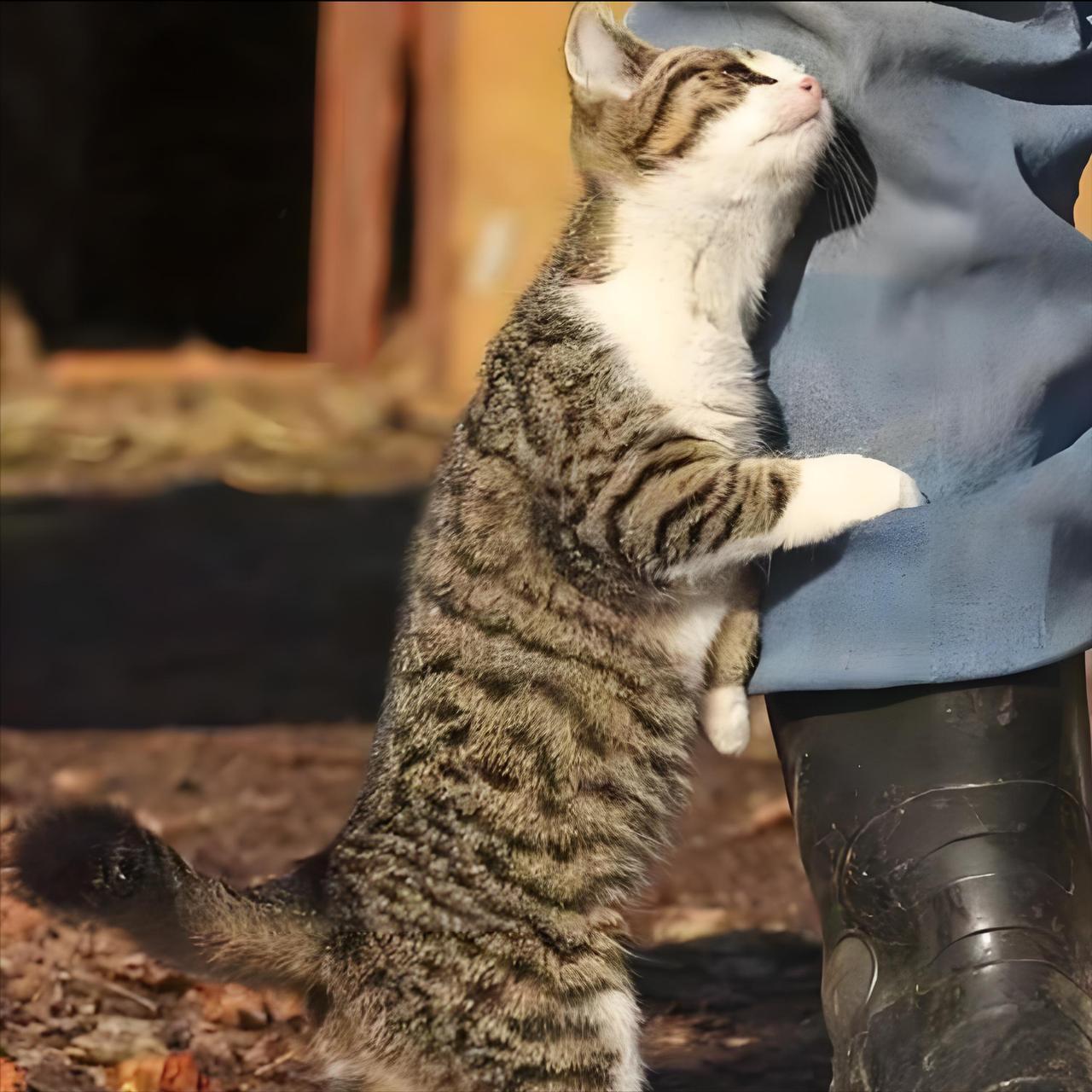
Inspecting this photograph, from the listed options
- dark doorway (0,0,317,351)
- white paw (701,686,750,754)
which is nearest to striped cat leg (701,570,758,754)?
white paw (701,686,750,754)

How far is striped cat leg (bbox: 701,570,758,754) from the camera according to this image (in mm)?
2225

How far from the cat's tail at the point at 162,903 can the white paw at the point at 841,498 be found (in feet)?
2.83

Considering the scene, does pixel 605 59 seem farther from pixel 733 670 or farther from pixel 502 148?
pixel 502 148

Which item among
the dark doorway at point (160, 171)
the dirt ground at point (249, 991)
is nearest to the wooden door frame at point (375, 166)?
the dark doorway at point (160, 171)

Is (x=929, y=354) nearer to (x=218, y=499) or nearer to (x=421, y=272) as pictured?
(x=218, y=499)

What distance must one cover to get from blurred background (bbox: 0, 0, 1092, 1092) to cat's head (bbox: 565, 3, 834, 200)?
215 mm

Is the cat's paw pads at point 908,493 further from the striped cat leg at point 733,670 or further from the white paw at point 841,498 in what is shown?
the striped cat leg at point 733,670

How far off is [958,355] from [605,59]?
31.0 inches

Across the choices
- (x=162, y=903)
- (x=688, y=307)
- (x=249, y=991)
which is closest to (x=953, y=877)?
(x=688, y=307)

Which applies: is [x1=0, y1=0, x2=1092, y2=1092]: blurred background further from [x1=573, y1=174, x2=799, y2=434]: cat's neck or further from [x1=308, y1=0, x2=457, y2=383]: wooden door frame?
[x1=573, y1=174, x2=799, y2=434]: cat's neck

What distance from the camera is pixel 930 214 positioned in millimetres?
2082

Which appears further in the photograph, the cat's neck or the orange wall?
the orange wall

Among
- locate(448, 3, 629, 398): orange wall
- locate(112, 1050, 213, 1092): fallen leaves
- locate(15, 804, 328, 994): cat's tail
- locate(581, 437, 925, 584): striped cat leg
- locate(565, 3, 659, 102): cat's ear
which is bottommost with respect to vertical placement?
locate(112, 1050, 213, 1092): fallen leaves

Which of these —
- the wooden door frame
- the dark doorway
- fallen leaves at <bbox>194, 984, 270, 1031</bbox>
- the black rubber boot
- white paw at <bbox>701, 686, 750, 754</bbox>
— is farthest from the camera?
the dark doorway
